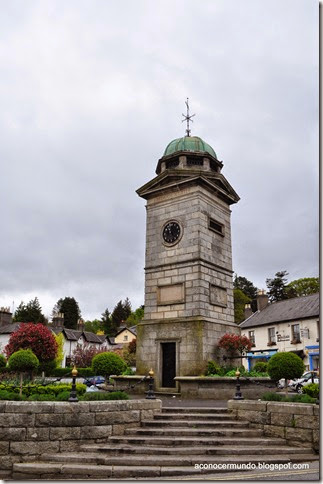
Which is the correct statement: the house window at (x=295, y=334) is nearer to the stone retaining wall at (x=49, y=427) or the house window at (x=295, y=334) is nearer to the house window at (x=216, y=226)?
the house window at (x=216, y=226)

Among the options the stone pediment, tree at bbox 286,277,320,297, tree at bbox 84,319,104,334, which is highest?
the stone pediment

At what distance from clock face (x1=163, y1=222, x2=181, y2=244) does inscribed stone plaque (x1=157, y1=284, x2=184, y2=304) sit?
231 centimetres

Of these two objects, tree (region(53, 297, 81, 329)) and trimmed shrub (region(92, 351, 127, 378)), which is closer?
trimmed shrub (region(92, 351, 127, 378))

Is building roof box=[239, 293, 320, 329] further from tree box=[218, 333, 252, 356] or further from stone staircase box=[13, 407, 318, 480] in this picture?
stone staircase box=[13, 407, 318, 480]

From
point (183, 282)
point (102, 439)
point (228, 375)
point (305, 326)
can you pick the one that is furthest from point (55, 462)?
point (305, 326)

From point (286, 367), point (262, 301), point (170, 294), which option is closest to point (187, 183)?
point (170, 294)

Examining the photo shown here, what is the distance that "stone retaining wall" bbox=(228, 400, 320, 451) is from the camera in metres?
9.91

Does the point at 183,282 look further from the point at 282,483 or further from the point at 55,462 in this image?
the point at 282,483

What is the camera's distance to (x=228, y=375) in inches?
675

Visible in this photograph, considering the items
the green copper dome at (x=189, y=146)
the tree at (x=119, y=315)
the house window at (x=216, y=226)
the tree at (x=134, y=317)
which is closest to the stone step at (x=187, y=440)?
the house window at (x=216, y=226)

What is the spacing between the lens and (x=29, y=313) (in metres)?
68.1

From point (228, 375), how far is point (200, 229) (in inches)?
266

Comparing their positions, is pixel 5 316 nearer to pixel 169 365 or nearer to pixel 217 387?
pixel 169 365

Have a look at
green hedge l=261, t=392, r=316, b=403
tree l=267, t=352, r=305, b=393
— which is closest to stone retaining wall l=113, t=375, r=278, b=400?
tree l=267, t=352, r=305, b=393
